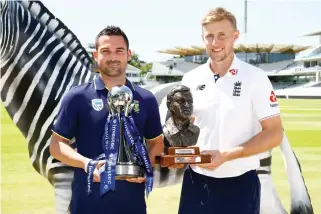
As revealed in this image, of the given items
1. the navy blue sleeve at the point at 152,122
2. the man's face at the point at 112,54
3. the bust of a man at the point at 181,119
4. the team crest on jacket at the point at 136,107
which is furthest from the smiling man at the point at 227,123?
the man's face at the point at 112,54

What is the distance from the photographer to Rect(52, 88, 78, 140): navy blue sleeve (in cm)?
229

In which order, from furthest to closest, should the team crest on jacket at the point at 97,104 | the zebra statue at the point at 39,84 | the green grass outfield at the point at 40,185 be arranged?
the green grass outfield at the point at 40,185, the zebra statue at the point at 39,84, the team crest on jacket at the point at 97,104

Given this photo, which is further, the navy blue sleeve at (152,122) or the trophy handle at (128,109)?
Answer: the navy blue sleeve at (152,122)

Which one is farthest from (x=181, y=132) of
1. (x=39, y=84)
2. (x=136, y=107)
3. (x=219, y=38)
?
(x=39, y=84)

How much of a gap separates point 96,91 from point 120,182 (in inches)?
19.6

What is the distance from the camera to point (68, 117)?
231cm

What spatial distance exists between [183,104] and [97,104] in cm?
47

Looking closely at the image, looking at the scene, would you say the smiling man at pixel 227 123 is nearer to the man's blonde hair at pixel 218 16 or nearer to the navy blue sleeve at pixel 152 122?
the man's blonde hair at pixel 218 16

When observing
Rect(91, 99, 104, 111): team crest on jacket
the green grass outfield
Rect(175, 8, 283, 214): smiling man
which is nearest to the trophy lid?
Rect(91, 99, 104, 111): team crest on jacket

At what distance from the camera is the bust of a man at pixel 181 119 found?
2.41 meters

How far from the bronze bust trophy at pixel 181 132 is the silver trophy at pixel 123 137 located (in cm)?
20

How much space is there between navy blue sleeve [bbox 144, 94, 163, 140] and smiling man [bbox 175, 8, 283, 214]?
26 centimetres

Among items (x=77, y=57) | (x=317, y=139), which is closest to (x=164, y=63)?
(x=317, y=139)

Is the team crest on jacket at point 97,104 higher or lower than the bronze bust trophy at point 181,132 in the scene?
higher
